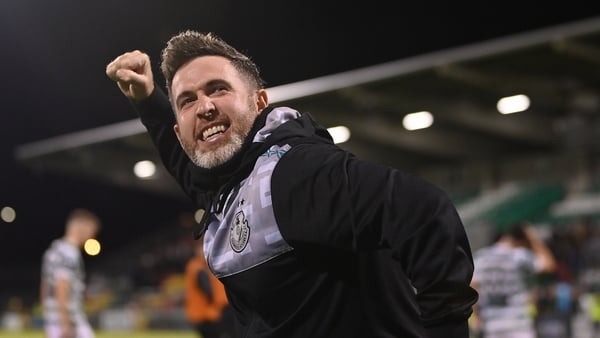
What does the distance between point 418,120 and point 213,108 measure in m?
19.9

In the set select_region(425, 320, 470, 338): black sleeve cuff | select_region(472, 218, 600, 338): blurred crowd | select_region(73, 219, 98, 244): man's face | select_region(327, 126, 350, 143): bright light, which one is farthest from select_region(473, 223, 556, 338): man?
select_region(327, 126, 350, 143): bright light

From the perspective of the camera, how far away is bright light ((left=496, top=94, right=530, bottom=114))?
64.4 feet

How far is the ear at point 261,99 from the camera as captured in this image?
2486mm

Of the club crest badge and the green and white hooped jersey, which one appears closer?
the club crest badge

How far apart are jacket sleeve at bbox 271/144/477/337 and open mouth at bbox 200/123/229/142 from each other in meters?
0.29

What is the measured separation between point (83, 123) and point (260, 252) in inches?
893

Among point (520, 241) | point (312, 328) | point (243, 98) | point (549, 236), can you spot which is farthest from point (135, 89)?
point (549, 236)

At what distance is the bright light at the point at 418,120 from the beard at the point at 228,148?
18719 mm

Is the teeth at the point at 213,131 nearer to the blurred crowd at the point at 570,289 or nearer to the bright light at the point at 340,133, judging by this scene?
the blurred crowd at the point at 570,289

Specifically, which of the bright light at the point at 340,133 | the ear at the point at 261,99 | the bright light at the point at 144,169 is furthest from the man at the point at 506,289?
the bright light at the point at 144,169

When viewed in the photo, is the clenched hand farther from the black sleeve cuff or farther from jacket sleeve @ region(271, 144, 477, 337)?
the black sleeve cuff

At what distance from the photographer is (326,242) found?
1990 millimetres

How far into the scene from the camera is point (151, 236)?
38281 mm

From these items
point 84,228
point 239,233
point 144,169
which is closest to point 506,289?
point 84,228
